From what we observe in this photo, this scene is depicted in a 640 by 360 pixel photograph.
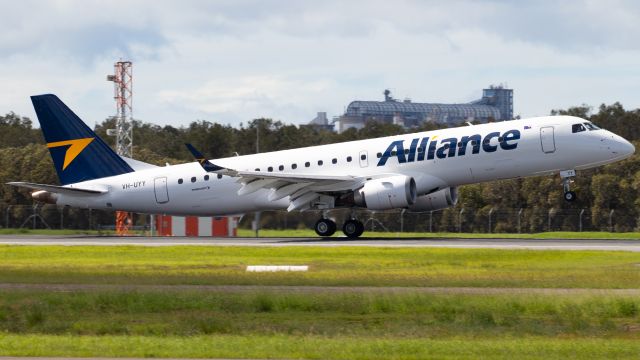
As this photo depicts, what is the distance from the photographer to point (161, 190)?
5425cm

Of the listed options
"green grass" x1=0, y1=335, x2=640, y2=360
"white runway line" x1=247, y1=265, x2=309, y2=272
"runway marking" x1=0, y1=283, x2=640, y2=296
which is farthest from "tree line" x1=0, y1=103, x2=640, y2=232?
"green grass" x1=0, y1=335, x2=640, y2=360

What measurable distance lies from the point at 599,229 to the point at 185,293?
4578 centimetres

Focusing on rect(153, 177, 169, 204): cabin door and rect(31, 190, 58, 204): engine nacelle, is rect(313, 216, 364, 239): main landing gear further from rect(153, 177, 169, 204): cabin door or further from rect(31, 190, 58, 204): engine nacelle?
rect(31, 190, 58, 204): engine nacelle

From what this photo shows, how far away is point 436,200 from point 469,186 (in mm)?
30398

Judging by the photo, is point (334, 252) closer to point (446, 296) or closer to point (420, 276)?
point (420, 276)

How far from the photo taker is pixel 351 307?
2323cm

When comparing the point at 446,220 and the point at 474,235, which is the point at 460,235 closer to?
the point at 474,235

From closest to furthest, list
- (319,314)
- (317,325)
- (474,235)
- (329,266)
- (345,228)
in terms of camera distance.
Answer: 1. (317,325)
2. (319,314)
3. (329,266)
4. (345,228)
5. (474,235)

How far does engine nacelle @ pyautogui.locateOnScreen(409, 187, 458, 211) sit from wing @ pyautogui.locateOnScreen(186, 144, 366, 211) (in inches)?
114

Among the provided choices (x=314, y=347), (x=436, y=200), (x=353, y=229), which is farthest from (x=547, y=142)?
(x=314, y=347)

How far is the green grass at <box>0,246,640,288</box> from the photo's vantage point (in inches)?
1153

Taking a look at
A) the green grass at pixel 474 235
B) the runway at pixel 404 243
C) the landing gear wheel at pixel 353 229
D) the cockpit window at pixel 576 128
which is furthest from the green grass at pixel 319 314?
the green grass at pixel 474 235

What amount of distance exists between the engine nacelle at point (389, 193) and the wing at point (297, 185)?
102 cm

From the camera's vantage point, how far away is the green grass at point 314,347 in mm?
16719
